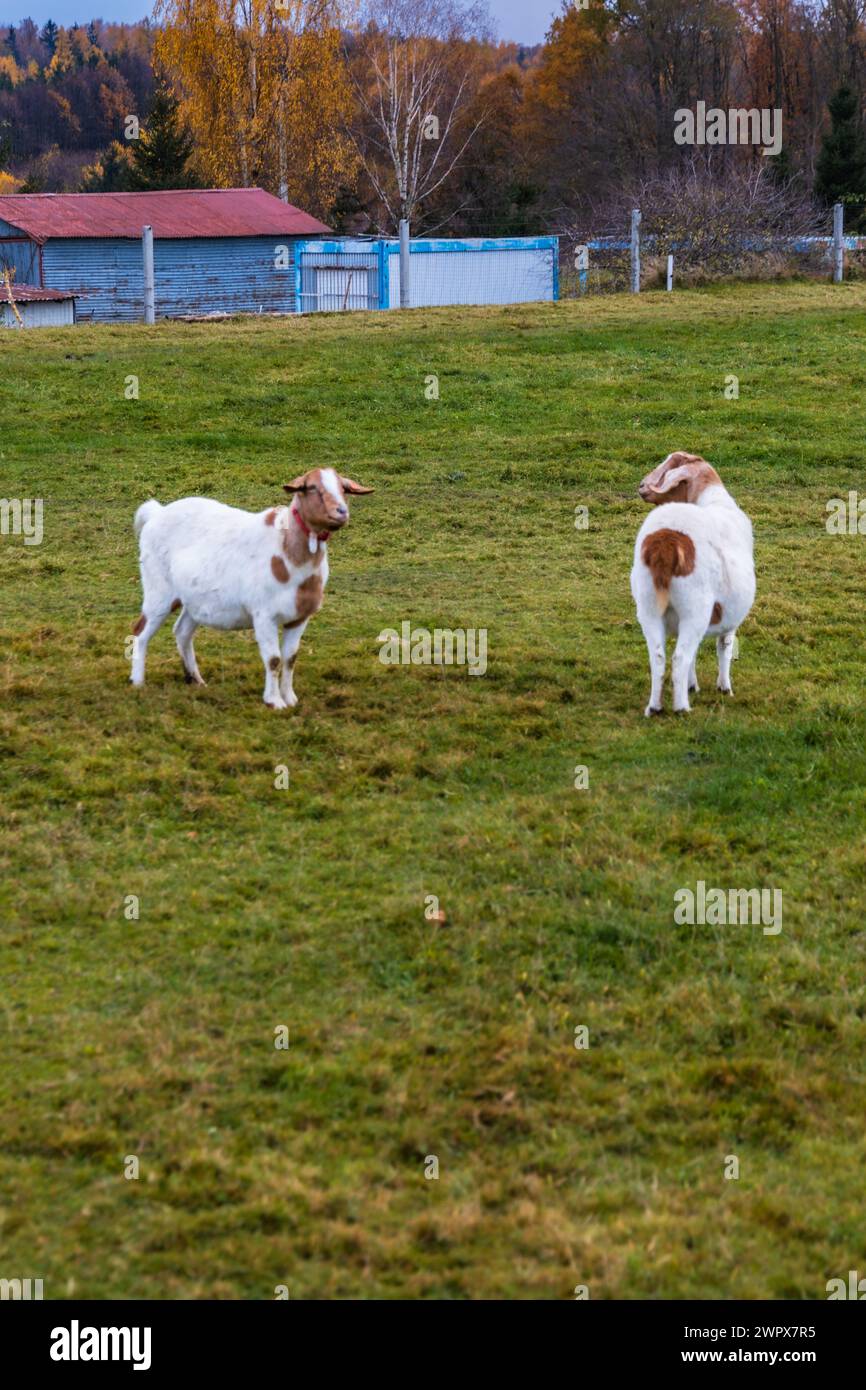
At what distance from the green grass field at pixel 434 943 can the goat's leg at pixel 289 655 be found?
169mm

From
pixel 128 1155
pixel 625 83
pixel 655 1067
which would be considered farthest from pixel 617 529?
pixel 625 83

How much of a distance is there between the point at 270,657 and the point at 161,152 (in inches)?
1732

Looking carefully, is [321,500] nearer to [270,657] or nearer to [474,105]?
[270,657]

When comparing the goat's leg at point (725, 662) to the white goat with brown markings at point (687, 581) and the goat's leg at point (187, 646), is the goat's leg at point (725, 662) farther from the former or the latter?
the goat's leg at point (187, 646)

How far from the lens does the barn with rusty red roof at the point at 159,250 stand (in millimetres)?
37688

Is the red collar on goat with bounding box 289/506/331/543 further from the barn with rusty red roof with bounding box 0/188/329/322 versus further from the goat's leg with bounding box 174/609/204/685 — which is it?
the barn with rusty red roof with bounding box 0/188/329/322

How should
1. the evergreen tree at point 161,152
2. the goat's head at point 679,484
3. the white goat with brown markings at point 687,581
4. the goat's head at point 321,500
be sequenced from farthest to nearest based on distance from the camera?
the evergreen tree at point 161,152 < the goat's head at point 679,484 < the white goat with brown markings at point 687,581 < the goat's head at point 321,500

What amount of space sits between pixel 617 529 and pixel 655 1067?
32.4 ft

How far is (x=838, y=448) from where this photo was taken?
17.2 metres

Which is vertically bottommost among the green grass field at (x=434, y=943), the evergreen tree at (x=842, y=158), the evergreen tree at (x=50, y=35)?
the green grass field at (x=434, y=943)

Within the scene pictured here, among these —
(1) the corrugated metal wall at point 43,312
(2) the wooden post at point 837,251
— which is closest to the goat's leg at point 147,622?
(2) the wooden post at point 837,251

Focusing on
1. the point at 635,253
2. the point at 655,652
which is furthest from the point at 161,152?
the point at 655,652

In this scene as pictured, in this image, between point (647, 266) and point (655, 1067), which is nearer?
point (655, 1067)

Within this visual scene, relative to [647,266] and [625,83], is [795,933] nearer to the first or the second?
[647,266]
